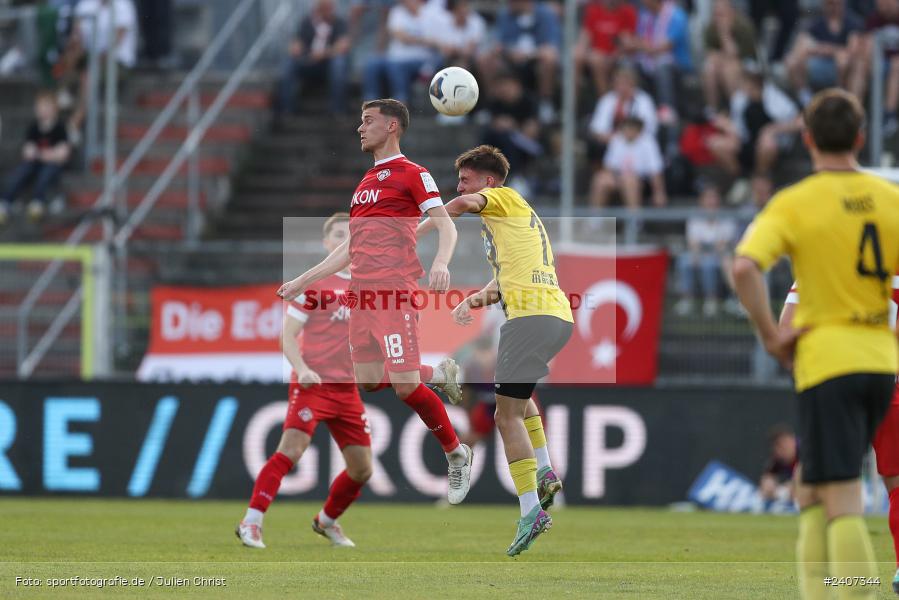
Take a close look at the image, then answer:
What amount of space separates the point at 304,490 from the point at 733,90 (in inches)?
332

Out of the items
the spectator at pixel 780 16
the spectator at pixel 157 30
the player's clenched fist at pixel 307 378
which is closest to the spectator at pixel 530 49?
the spectator at pixel 780 16

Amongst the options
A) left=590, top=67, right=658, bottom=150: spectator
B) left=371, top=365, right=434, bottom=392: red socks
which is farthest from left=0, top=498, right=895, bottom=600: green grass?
left=590, top=67, right=658, bottom=150: spectator

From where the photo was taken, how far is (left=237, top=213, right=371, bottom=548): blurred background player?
11602 millimetres

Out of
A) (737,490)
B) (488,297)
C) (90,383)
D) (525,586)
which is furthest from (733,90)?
(525,586)

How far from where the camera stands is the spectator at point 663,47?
854 inches

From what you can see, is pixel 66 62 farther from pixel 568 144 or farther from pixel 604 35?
pixel 568 144

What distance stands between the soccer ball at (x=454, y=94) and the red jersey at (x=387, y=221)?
0.51 meters

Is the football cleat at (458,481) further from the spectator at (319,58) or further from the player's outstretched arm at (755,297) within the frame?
the spectator at (319,58)

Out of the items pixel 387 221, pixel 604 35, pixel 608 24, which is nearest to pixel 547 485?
pixel 387 221

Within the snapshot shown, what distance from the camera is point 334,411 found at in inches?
460

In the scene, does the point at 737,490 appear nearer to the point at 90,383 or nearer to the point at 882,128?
the point at 882,128

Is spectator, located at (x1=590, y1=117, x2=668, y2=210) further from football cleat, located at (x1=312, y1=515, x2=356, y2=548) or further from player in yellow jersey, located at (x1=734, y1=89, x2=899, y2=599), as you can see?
player in yellow jersey, located at (x1=734, y1=89, x2=899, y2=599)

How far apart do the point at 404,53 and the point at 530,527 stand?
1303cm

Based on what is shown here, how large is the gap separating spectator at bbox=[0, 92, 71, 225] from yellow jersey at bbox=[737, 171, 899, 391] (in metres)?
16.7
